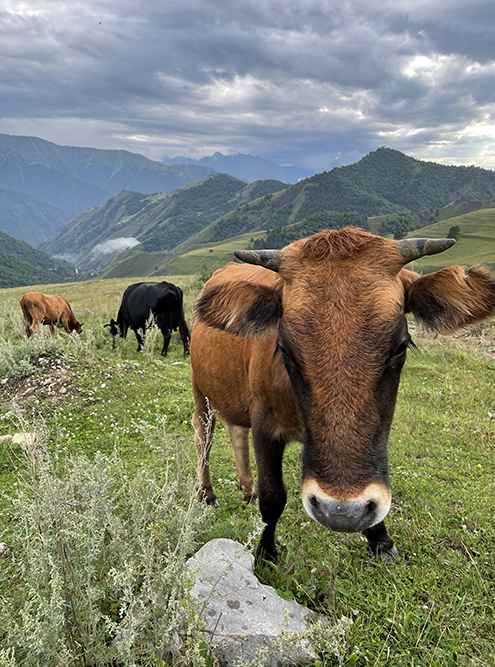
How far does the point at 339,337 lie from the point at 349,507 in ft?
3.43

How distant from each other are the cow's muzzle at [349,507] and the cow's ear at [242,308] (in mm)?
1368

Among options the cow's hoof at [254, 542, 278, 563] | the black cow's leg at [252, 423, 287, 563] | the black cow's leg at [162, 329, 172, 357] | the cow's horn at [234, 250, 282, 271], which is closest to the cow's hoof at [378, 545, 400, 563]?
the cow's hoof at [254, 542, 278, 563]

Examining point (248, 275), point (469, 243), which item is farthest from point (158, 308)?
point (469, 243)

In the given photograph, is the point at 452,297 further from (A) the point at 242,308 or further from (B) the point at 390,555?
(B) the point at 390,555

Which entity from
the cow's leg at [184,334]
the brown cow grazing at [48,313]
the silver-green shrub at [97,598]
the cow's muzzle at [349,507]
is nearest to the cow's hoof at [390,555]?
the cow's muzzle at [349,507]

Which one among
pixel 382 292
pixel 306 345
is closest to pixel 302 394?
pixel 306 345

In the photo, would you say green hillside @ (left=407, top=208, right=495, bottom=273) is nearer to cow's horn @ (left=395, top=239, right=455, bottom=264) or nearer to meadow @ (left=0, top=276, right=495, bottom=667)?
meadow @ (left=0, top=276, right=495, bottom=667)

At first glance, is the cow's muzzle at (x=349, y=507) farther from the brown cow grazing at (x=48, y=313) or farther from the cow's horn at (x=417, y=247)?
the brown cow grazing at (x=48, y=313)

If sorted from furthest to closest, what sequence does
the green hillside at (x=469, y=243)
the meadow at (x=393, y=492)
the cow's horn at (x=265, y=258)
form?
the green hillside at (x=469, y=243)
the meadow at (x=393, y=492)
the cow's horn at (x=265, y=258)

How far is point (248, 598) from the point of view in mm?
3148

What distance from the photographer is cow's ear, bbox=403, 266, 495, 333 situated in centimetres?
283

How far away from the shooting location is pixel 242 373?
4422 mm

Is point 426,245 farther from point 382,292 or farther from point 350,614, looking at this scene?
point 350,614

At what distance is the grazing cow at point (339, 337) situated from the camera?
7.89ft
